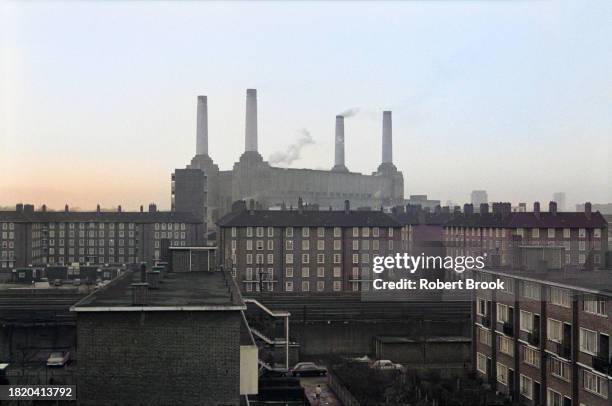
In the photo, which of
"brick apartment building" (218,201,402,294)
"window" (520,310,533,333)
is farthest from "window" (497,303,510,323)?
"brick apartment building" (218,201,402,294)

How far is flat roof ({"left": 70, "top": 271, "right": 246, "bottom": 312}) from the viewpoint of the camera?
14102 millimetres

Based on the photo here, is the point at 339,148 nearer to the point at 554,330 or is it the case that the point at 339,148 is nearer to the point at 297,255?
the point at 297,255

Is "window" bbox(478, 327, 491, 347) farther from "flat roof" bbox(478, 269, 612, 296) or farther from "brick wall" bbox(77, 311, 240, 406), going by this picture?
"brick wall" bbox(77, 311, 240, 406)

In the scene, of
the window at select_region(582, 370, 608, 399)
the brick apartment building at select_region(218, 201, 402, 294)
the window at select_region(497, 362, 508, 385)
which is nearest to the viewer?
the window at select_region(582, 370, 608, 399)

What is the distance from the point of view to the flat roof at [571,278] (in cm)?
1955

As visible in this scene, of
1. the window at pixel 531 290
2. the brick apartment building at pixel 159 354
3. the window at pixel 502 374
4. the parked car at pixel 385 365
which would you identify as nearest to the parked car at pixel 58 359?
the parked car at pixel 385 365

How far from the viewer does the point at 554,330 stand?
21.5 meters

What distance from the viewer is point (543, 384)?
2178cm

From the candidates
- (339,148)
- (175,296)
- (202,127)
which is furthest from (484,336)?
(339,148)

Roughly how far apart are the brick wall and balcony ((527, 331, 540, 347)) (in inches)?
476

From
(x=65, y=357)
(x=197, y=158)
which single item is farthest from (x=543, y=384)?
(x=197, y=158)

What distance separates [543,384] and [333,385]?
301 inches

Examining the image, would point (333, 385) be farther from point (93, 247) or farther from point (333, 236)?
point (93, 247)

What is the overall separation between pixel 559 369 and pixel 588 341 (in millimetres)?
1843
